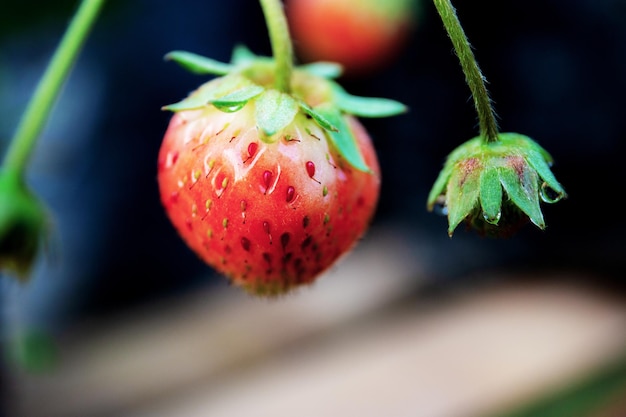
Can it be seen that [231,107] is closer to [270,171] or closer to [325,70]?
[270,171]

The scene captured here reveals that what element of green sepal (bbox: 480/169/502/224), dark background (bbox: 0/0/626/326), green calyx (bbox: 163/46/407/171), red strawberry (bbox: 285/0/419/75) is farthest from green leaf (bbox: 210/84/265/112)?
dark background (bbox: 0/0/626/326)

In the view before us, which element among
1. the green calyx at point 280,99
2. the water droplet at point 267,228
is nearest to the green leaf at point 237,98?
the green calyx at point 280,99

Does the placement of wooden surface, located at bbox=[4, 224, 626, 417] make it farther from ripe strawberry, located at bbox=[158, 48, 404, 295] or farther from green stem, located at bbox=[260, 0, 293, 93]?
green stem, located at bbox=[260, 0, 293, 93]

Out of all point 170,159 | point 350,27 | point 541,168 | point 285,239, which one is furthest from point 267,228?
point 350,27

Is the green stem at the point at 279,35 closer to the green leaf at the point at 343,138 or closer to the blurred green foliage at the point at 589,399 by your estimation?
the green leaf at the point at 343,138

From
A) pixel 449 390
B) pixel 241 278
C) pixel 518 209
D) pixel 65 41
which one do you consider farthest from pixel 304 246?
pixel 449 390

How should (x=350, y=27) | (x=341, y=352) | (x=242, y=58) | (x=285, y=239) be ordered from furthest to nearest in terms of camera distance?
(x=341, y=352), (x=350, y=27), (x=242, y=58), (x=285, y=239)
